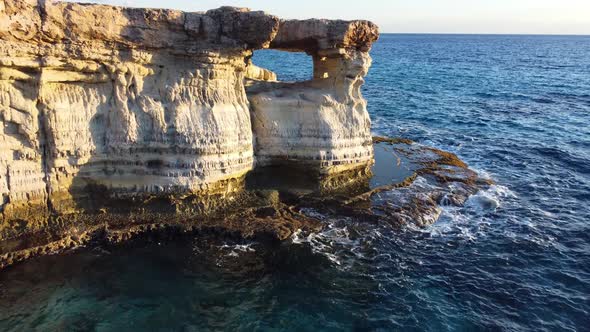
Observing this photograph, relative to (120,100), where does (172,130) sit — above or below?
below

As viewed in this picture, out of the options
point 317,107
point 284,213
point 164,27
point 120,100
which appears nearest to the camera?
point 164,27

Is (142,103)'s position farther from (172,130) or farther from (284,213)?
(284,213)

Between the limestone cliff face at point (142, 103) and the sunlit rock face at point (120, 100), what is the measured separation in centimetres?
4

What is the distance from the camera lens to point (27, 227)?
1742cm

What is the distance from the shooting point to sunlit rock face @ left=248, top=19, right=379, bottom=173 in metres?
21.3

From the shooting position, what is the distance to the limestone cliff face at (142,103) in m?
Answer: 16.7

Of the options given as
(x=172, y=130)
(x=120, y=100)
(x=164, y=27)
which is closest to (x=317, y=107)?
(x=172, y=130)

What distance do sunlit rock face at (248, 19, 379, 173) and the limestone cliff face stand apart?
0.18 feet

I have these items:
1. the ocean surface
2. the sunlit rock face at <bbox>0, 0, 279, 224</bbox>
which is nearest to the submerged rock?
the sunlit rock face at <bbox>0, 0, 279, 224</bbox>

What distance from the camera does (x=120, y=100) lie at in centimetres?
1847

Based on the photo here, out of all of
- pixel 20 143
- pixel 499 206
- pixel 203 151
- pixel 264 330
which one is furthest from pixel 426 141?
pixel 20 143

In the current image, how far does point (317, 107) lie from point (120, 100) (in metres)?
8.86

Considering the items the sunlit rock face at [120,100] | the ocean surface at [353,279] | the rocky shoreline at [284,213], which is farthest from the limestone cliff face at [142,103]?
the ocean surface at [353,279]

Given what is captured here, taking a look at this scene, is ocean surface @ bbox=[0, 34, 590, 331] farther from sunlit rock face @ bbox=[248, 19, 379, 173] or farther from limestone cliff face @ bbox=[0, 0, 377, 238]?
sunlit rock face @ bbox=[248, 19, 379, 173]
